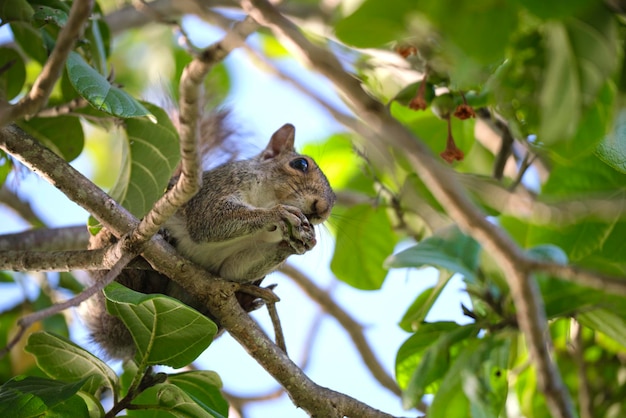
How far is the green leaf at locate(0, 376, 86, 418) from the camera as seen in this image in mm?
1794

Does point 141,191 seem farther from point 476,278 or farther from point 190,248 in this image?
point 476,278

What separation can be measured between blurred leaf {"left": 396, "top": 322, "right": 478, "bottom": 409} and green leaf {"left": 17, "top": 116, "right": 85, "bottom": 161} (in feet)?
4.06

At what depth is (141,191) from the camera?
2225mm

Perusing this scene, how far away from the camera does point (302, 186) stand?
2.78 meters

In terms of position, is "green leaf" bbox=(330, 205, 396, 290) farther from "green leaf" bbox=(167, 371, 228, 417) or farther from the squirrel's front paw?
"green leaf" bbox=(167, 371, 228, 417)

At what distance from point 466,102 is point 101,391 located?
1402 mm

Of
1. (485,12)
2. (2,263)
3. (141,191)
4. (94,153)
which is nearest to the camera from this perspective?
(485,12)

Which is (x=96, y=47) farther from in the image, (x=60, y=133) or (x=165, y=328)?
(x=165, y=328)

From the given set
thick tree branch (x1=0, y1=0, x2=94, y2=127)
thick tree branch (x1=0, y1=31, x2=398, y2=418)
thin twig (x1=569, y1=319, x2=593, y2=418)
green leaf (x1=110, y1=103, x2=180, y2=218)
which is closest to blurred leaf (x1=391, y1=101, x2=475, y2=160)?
thin twig (x1=569, y1=319, x2=593, y2=418)

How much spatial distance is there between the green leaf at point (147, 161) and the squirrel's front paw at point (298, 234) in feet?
1.27

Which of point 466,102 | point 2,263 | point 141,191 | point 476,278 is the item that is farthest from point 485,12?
point 2,263

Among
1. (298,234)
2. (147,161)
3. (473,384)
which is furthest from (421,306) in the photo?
(147,161)

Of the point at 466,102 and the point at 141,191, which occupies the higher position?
the point at 141,191

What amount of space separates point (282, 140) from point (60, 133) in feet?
3.26
